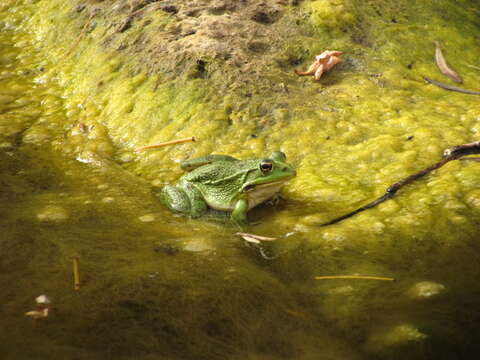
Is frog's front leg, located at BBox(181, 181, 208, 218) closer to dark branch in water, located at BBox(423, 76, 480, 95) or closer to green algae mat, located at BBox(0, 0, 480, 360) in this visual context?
green algae mat, located at BBox(0, 0, 480, 360)

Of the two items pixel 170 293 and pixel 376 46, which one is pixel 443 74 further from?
pixel 170 293

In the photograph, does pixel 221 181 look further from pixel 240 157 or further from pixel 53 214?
pixel 53 214

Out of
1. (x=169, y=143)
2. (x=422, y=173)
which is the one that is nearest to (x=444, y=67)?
(x=422, y=173)

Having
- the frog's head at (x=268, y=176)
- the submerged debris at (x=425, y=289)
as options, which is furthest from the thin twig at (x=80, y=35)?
the submerged debris at (x=425, y=289)

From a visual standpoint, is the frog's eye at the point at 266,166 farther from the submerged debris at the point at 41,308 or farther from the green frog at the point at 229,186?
A: the submerged debris at the point at 41,308

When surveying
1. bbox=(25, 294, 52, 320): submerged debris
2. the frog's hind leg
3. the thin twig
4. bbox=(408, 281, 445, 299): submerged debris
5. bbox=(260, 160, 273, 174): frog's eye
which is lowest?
the frog's hind leg

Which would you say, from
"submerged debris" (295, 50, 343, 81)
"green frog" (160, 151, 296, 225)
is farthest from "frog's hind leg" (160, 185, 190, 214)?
"submerged debris" (295, 50, 343, 81)

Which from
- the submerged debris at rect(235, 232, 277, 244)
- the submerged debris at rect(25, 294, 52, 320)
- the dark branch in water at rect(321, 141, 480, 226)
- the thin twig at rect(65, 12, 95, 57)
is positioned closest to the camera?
the submerged debris at rect(25, 294, 52, 320)
